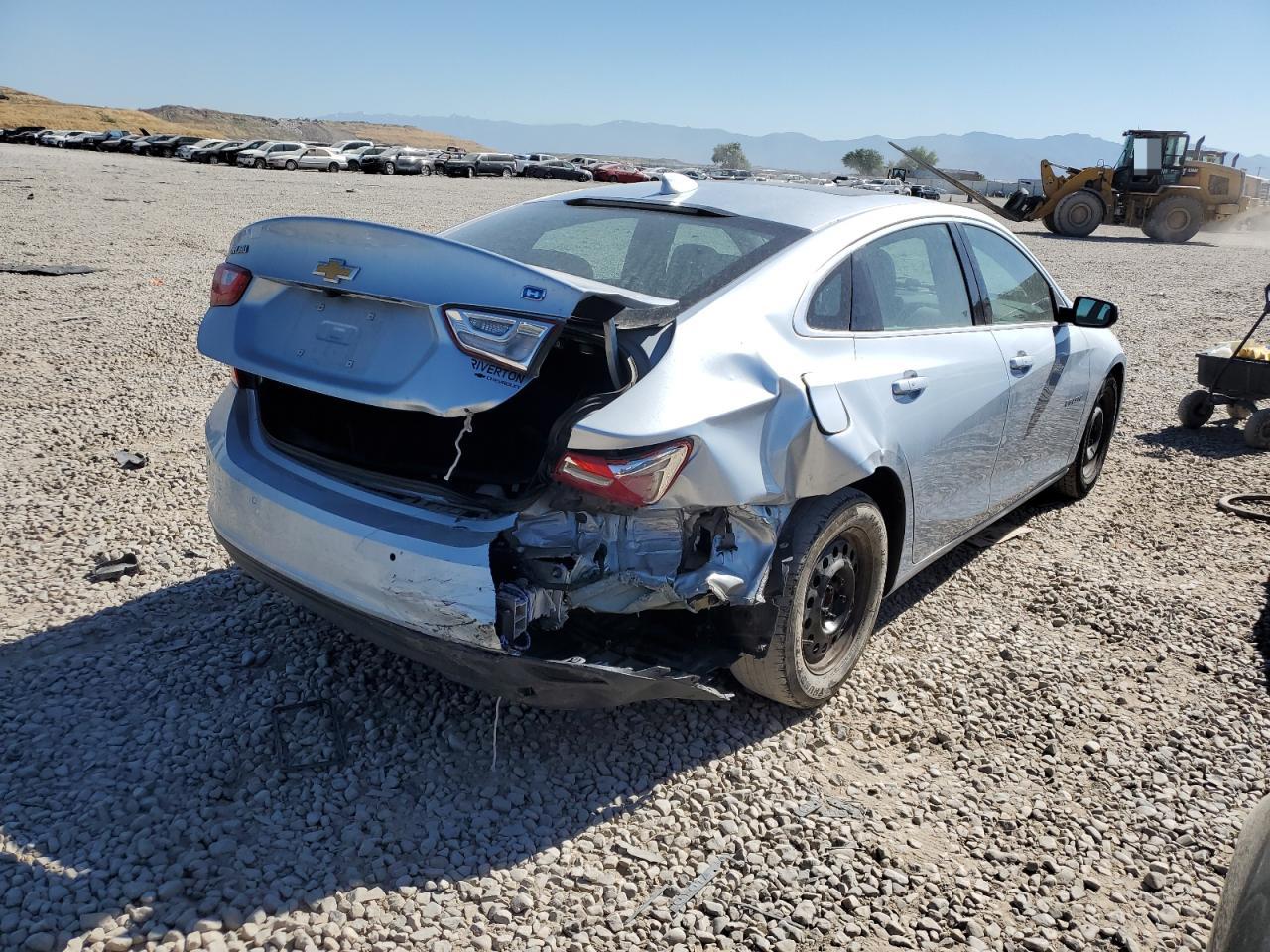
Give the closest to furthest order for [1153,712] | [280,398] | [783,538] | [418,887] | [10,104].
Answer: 1. [418,887]
2. [783,538]
3. [280,398]
4. [1153,712]
5. [10,104]

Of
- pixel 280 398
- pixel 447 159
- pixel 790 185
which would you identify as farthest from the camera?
pixel 447 159

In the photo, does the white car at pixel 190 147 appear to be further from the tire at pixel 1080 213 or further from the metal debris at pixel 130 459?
the metal debris at pixel 130 459

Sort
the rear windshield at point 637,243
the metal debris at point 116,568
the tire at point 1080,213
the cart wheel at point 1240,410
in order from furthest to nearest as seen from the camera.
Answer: the tire at point 1080,213 < the cart wheel at point 1240,410 < the metal debris at point 116,568 < the rear windshield at point 637,243

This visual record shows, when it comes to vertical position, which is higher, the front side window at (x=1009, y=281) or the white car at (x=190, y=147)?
the white car at (x=190, y=147)

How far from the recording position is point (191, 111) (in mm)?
114000

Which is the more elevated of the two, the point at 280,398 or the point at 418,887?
→ the point at 280,398

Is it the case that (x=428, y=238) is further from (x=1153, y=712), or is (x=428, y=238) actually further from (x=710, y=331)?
(x=1153, y=712)

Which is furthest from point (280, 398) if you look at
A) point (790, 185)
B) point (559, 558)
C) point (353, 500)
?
point (790, 185)

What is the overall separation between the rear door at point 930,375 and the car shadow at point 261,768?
105 centimetres

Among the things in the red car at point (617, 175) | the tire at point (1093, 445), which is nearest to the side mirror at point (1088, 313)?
the tire at point (1093, 445)

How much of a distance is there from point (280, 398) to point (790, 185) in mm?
2280

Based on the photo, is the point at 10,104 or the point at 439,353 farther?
the point at 10,104

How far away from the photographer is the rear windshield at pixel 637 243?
3.21m

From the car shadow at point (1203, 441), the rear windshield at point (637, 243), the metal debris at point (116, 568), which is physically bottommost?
the metal debris at point (116, 568)
